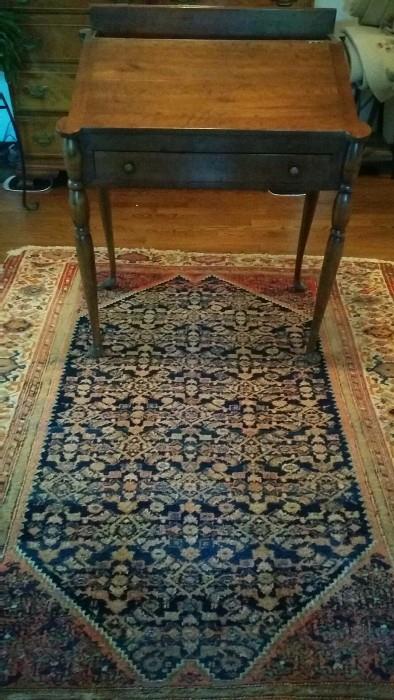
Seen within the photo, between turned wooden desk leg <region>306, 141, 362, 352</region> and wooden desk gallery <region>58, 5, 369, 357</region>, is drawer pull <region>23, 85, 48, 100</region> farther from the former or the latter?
turned wooden desk leg <region>306, 141, 362, 352</region>

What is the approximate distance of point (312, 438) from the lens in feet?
5.91

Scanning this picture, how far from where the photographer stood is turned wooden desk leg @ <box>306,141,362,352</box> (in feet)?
5.22

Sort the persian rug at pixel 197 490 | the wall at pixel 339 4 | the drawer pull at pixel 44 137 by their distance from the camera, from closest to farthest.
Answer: the persian rug at pixel 197 490 < the drawer pull at pixel 44 137 < the wall at pixel 339 4

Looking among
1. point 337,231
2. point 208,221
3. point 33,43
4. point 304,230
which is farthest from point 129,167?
point 33,43

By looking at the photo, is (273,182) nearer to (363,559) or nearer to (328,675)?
(363,559)

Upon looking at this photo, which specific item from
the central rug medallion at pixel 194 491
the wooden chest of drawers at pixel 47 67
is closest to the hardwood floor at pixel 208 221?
the wooden chest of drawers at pixel 47 67

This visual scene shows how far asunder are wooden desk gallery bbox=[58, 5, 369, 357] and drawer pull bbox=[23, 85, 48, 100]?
90 cm

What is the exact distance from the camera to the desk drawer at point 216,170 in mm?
1602

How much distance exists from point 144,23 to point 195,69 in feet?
1.04

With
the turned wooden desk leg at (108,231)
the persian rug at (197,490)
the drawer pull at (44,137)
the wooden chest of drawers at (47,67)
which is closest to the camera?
the persian rug at (197,490)

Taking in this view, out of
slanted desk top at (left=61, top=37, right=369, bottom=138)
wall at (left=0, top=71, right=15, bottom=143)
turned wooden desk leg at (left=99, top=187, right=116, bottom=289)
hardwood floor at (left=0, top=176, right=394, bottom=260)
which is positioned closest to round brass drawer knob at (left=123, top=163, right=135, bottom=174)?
slanted desk top at (left=61, top=37, right=369, bottom=138)

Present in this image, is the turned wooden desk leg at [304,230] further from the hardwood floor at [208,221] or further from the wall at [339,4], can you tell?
the wall at [339,4]

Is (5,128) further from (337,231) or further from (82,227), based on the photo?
(337,231)

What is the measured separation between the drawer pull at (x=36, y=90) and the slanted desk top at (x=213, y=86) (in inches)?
38.6
